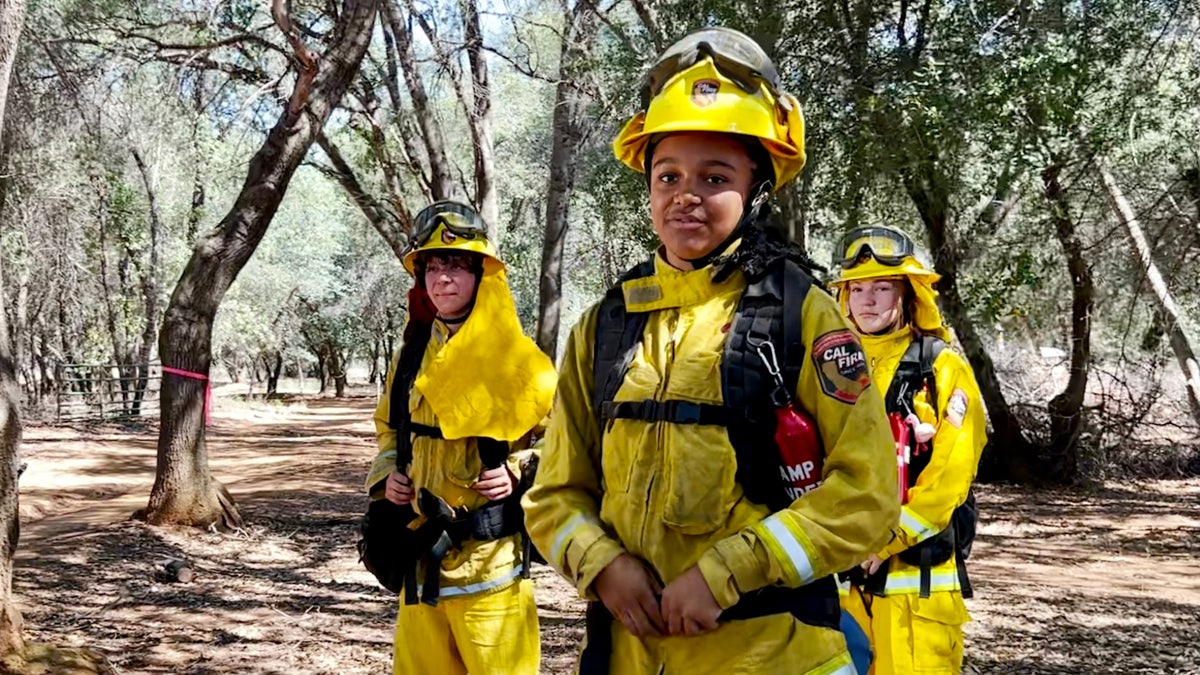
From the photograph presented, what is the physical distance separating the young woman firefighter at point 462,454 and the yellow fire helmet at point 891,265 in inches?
47.6

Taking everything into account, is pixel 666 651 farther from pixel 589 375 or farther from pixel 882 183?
pixel 882 183

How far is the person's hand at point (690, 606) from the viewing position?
1740mm

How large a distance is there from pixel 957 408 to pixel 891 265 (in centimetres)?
57

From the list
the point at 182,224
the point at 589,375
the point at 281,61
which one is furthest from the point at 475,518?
the point at 182,224

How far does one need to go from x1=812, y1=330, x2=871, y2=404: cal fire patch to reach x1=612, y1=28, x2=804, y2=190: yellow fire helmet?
0.43 meters

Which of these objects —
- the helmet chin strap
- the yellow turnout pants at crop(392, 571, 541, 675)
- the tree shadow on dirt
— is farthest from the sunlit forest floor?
the helmet chin strap

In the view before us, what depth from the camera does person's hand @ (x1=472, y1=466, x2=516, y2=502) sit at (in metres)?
3.45

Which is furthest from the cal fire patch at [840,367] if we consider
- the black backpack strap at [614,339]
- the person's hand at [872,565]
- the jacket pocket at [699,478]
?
the person's hand at [872,565]

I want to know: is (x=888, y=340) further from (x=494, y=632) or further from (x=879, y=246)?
(x=494, y=632)

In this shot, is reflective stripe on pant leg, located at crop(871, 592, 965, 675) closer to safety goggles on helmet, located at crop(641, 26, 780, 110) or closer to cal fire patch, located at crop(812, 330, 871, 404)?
cal fire patch, located at crop(812, 330, 871, 404)

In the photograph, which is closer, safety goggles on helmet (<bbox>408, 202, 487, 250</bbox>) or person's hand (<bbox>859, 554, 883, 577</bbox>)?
person's hand (<bbox>859, 554, 883, 577</bbox>)

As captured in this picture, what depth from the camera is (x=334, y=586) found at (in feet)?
24.6

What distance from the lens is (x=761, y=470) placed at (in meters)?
1.90

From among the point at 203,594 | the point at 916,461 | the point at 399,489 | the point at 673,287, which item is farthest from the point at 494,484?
the point at 203,594
